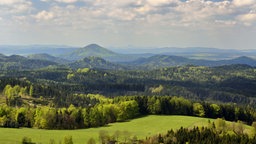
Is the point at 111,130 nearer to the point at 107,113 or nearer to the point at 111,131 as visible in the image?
the point at 111,131

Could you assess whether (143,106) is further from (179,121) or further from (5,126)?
(5,126)

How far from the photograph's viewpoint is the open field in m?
111

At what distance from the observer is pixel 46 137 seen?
11475 cm

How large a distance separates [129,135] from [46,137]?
1258 inches

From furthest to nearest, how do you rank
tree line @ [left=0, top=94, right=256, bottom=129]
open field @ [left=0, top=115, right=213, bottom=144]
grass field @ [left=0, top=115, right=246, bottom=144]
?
tree line @ [left=0, top=94, right=256, bottom=129] → open field @ [left=0, top=115, right=213, bottom=144] → grass field @ [left=0, top=115, right=246, bottom=144]

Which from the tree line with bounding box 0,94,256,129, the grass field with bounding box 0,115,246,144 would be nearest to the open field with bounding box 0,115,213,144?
the grass field with bounding box 0,115,246,144

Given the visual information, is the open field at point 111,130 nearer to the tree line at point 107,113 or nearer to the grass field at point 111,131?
the grass field at point 111,131

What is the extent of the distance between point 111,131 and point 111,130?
2.76m

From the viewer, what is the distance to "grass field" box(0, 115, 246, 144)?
11081cm

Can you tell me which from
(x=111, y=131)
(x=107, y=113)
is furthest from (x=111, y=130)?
(x=107, y=113)

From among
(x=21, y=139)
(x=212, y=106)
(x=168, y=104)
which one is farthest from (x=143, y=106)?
(x=21, y=139)

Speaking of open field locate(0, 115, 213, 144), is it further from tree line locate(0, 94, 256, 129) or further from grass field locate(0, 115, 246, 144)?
tree line locate(0, 94, 256, 129)

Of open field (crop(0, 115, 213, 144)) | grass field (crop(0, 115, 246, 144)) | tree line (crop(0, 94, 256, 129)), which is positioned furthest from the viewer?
tree line (crop(0, 94, 256, 129))

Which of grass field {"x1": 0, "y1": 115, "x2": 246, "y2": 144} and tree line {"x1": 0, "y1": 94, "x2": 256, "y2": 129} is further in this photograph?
tree line {"x1": 0, "y1": 94, "x2": 256, "y2": 129}
